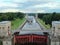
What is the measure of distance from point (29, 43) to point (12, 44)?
9.62ft

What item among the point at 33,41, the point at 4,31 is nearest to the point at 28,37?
the point at 33,41

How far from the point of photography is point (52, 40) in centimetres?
2833

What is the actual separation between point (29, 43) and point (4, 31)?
3311 millimetres

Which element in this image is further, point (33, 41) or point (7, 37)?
point (33, 41)

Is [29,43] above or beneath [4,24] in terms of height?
beneath

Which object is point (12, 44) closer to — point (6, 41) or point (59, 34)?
point (6, 41)

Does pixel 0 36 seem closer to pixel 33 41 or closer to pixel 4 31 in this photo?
pixel 4 31

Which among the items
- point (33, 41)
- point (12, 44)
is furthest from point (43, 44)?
point (12, 44)

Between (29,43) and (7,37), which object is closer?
(7,37)

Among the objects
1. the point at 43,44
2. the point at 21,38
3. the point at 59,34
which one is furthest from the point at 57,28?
the point at 21,38

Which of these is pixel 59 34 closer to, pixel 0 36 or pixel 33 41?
pixel 33 41

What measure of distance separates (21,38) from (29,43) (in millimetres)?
1121

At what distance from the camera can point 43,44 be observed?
30859mm

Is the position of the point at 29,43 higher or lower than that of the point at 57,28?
lower
